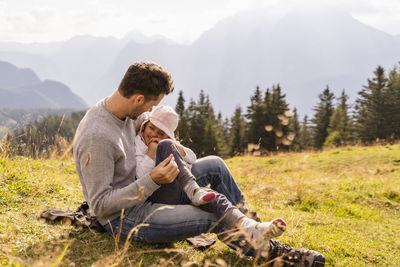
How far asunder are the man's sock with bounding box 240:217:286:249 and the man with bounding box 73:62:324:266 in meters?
0.18

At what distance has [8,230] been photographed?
2.91 meters

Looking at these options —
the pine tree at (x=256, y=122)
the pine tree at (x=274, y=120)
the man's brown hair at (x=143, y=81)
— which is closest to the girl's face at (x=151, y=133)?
the man's brown hair at (x=143, y=81)

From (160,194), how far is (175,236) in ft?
1.51

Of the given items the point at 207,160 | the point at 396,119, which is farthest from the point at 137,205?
the point at 396,119

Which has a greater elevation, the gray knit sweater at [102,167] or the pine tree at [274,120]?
the pine tree at [274,120]

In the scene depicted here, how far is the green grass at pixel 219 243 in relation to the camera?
2.71m

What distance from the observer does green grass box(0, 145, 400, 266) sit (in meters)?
2.71

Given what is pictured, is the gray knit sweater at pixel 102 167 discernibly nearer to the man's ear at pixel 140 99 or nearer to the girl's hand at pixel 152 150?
the man's ear at pixel 140 99

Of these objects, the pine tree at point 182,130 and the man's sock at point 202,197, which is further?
the pine tree at point 182,130

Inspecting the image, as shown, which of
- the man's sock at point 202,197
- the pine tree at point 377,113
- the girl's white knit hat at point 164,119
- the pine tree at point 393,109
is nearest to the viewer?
the man's sock at point 202,197

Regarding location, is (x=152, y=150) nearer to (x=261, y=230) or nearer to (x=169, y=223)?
(x=169, y=223)

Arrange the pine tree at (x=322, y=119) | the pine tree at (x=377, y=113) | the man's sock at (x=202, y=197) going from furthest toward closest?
the pine tree at (x=322, y=119) → the pine tree at (x=377, y=113) → the man's sock at (x=202, y=197)

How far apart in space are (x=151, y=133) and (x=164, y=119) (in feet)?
0.84

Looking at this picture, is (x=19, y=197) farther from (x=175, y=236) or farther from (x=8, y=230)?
(x=175, y=236)
